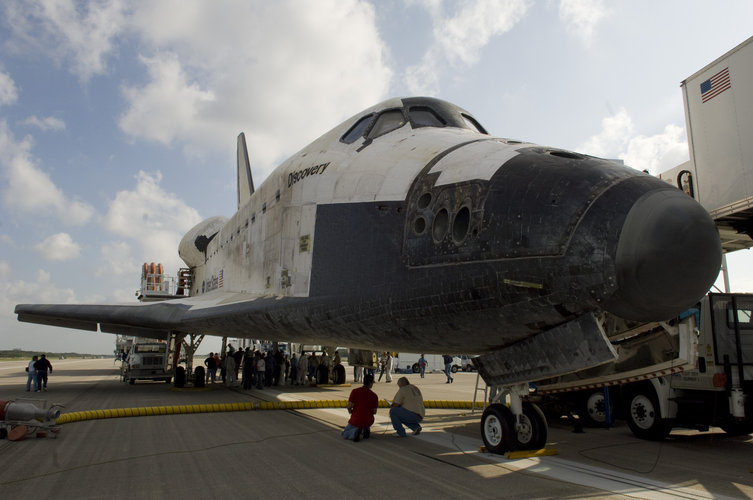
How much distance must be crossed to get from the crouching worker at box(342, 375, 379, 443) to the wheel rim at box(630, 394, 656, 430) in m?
3.50

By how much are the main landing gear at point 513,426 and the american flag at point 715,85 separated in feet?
20.8

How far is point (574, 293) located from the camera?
3260 millimetres

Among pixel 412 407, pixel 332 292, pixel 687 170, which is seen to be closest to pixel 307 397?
pixel 412 407

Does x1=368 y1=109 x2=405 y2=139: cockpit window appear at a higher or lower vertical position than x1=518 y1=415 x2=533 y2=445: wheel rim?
higher

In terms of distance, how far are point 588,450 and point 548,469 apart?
1564 millimetres

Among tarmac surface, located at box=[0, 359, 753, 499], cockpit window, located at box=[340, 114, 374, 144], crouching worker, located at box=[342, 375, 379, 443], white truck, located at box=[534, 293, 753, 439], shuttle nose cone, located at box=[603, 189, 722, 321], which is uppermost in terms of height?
cockpit window, located at box=[340, 114, 374, 144]

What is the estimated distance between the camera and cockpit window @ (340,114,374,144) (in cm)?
618

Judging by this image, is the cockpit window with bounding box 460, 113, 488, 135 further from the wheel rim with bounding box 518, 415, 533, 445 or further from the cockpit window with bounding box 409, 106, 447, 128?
the wheel rim with bounding box 518, 415, 533, 445

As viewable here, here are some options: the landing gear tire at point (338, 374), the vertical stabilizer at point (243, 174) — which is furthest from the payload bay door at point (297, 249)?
the vertical stabilizer at point (243, 174)

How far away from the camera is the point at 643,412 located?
6590 millimetres

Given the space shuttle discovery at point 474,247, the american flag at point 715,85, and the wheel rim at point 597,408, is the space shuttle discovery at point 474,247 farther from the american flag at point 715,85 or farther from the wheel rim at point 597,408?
the american flag at point 715,85

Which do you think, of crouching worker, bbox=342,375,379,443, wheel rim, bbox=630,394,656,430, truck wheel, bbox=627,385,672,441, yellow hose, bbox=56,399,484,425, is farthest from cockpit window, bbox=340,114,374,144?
wheel rim, bbox=630,394,656,430

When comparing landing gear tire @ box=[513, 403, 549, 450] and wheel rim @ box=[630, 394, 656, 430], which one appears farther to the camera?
wheel rim @ box=[630, 394, 656, 430]

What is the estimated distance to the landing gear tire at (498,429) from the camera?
4.46m
